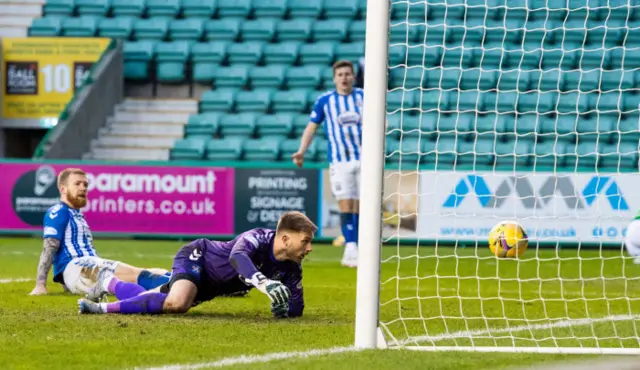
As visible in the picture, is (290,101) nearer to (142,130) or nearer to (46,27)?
(142,130)

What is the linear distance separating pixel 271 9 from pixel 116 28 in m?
2.48

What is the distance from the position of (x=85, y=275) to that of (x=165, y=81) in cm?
1096

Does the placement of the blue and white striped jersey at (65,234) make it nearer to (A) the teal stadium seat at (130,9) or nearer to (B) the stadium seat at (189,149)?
(B) the stadium seat at (189,149)

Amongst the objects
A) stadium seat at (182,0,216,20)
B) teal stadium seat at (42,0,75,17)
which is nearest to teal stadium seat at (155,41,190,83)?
stadium seat at (182,0,216,20)

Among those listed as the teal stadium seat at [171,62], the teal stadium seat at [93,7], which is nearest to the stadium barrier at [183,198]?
the teal stadium seat at [171,62]

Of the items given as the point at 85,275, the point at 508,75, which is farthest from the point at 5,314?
the point at 508,75

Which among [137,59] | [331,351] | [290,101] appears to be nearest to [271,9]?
[290,101]

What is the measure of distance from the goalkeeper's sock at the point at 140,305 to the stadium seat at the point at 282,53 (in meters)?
11.9

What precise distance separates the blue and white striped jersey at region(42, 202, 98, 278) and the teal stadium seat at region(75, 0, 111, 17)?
11815 millimetres

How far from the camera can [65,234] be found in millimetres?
7801

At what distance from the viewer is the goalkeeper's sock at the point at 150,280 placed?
23.6 feet

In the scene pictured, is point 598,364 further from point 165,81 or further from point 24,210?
point 165,81

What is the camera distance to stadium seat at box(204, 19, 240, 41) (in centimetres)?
1848

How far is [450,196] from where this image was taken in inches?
547
